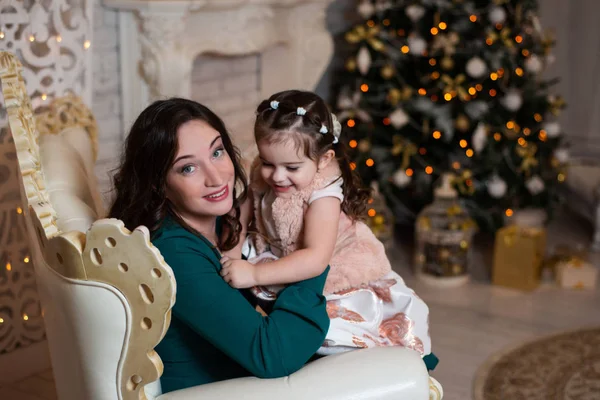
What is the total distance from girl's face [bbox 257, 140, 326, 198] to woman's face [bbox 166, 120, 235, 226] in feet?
0.68

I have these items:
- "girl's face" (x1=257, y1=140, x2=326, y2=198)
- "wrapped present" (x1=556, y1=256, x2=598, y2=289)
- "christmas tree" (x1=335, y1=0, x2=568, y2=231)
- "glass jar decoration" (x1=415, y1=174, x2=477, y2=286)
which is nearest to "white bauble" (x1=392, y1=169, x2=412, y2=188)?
"christmas tree" (x1=335, y1=0, x2=568, y2=231)

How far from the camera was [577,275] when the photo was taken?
145 inches

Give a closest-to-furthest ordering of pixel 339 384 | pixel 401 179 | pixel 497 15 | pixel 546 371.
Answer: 1. pixel 339 384
2. pixel 546 371
3. pixel 497 15
4. pixel 401 179

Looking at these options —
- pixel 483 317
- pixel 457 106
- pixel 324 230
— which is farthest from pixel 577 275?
pixel 324 230

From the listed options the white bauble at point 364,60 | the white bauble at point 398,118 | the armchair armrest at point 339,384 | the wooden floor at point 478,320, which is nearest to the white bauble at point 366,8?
the white bauble at point 364,60

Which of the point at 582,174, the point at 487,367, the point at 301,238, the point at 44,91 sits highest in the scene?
the point at 44,91

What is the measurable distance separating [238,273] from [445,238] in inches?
92.7

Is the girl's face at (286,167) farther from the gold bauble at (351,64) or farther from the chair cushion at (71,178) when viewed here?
the gold bauble at (351,64)

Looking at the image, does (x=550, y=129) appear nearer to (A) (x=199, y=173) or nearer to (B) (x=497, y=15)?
(B) (x=497, y=15)

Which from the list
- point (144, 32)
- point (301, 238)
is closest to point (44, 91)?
point (144, 32)

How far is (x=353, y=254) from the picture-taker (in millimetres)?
1797

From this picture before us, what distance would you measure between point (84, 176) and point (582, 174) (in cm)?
351

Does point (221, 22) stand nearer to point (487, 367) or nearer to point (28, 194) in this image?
point (487, 367)

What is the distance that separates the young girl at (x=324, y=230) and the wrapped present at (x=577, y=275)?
210 cm
